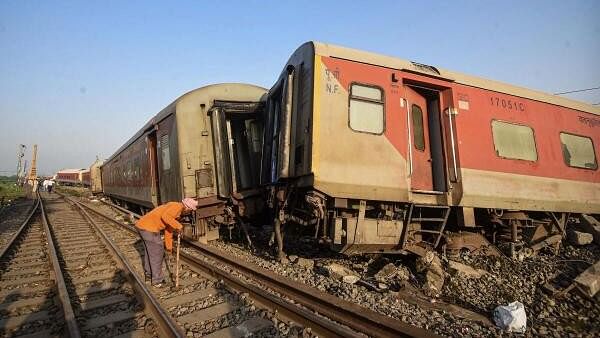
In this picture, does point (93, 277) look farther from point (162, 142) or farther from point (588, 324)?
point (588, 324)

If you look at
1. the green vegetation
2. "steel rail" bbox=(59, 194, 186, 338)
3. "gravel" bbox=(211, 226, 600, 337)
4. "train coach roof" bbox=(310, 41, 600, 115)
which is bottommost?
"gravel" bbox=(211, 226, 600, 337)

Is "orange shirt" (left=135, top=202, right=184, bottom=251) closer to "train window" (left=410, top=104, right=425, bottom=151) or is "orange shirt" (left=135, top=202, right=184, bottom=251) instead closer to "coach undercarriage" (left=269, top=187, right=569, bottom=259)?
"coach undercarriage" (left=269, top=187, right=569, bottom=259)

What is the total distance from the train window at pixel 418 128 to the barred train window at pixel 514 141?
1.46 metres

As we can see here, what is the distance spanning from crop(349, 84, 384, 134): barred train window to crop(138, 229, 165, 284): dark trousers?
11.6 feet

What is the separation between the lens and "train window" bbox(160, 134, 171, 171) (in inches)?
370

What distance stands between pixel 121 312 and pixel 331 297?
2584mm

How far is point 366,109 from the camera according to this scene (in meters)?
6.00

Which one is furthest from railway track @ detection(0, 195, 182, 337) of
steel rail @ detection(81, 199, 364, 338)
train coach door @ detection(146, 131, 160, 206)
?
train coach door @ detection(146, 131, 160, 206)

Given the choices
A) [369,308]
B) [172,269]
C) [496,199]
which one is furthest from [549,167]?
[172,269]

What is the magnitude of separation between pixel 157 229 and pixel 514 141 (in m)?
6.68

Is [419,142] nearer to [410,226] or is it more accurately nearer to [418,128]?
[418,128]

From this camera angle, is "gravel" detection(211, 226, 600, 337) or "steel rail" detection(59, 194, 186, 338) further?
"gravel" detection(211, 226, 600, 337)

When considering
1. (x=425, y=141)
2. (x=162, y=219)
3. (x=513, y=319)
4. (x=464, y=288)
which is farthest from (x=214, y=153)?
(x=513, y=319)

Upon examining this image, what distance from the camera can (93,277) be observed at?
6340 millimetres
